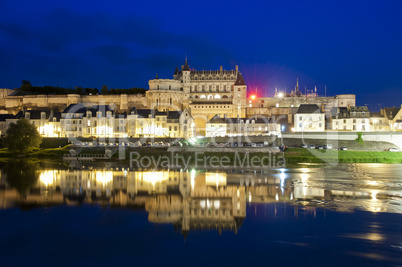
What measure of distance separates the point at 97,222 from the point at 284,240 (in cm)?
695

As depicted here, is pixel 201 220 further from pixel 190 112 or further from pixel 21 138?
pixel 190 112

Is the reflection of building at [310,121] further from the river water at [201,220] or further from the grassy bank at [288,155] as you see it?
the river water at [201,220]

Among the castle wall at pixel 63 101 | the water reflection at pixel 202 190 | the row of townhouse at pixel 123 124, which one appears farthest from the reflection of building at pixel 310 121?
the castle wall at pixel 63 101

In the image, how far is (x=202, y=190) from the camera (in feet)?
64.2

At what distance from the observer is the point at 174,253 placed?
1127 centimetres

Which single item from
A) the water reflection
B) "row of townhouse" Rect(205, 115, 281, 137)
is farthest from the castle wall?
the water reflection

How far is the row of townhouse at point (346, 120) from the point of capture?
143ft

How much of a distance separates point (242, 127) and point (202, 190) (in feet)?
81.1

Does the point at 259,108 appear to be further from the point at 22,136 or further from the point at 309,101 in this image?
the point at 22,136

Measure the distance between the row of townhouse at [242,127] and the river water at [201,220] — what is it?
770 inches

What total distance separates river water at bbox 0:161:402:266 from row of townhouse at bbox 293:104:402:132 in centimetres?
2035

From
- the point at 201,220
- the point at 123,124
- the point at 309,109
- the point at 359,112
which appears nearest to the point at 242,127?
the point at 309,109

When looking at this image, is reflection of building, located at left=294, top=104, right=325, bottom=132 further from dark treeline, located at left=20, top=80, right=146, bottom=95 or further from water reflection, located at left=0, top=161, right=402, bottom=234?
dark treeline, located at left=20, top=80, right=146, bottom=95

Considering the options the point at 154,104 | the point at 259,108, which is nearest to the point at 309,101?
the point at 259,108
